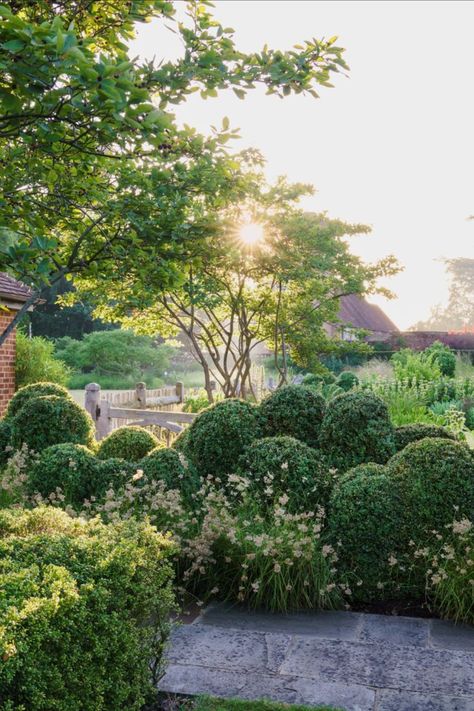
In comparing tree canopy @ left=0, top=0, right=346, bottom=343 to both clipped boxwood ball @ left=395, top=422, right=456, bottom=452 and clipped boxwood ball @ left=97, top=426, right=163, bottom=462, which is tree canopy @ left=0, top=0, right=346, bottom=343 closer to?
clipped boxwood ball @ left=97, top=426, right=163, bottom=462

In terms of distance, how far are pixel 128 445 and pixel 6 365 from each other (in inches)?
293

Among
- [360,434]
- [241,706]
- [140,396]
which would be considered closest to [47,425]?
[360,434]

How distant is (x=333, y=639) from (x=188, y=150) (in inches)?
152

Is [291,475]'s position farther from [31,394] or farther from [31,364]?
[31,364]

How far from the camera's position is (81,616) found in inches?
115

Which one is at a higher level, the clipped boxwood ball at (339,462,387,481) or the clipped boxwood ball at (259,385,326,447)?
the clipped boxwood ball at (259,385,326,447)

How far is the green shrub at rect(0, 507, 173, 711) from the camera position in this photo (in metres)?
2.65

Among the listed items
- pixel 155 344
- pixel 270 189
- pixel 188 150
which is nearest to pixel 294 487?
pixel 188 150

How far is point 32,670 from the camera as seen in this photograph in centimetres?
260

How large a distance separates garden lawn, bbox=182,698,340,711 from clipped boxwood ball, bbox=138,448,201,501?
246 cm

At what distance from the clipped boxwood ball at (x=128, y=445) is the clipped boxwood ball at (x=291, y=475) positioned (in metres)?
1.49

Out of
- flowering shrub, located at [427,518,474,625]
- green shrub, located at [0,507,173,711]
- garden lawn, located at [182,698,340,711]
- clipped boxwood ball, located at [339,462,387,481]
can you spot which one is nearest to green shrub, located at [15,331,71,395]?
clipped boxwood ball, located at [339,462,387,481]

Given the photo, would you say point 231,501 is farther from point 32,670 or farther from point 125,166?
point 32,670

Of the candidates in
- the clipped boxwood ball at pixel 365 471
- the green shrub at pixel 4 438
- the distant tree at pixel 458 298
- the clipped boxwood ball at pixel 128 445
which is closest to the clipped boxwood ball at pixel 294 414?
the clipped boxwood ball at pixel 365 471
